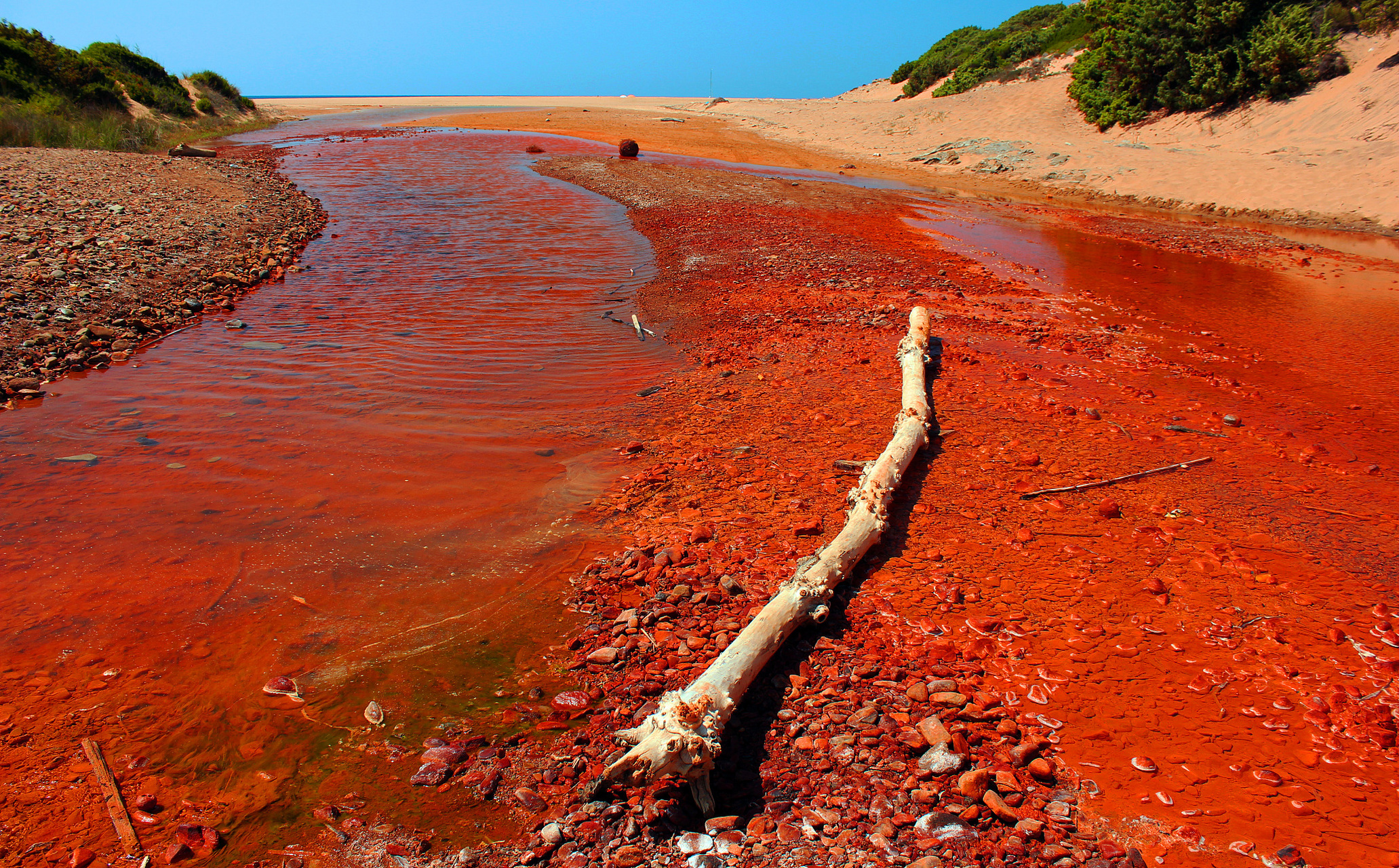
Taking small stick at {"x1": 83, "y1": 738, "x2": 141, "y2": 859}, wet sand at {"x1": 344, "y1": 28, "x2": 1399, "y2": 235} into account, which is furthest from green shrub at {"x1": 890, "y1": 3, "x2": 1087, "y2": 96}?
small stick at {"x1": 83, "y1": 738, "x2": 141, "y2": 859}

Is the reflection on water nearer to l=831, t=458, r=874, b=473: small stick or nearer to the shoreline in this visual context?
the shoreline

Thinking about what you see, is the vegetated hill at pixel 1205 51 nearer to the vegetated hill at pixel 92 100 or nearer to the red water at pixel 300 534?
the red water at pixel 300 534

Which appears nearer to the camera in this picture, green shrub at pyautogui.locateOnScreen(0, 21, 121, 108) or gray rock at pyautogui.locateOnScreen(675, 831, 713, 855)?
gray rock at pyautogui.locateOnScreen(675, 831, 713, 855)

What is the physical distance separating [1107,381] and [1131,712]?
443cm

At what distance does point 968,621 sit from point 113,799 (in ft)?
12.8

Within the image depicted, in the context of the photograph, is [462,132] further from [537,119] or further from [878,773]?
[878,773]

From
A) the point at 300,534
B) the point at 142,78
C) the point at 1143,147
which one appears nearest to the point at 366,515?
the point at 300,534

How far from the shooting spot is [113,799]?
2807 millimetres

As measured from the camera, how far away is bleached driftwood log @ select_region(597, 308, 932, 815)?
109 inches

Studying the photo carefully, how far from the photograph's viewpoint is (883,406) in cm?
614

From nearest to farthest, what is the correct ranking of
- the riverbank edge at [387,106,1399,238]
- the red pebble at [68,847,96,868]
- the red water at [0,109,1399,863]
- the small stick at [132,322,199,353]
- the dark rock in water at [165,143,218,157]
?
the red pebble at [68,847,96,868]
the red water at [0,109,1399,863]
the small stick at [132,322,199,353]
the riverbank edge at [387,106,1399,238]
the dark rock in water at [165,143,218,157]

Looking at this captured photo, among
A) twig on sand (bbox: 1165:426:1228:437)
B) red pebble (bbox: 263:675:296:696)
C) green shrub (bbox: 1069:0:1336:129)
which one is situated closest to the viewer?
red pebble (bbox: 263:675:296:696)

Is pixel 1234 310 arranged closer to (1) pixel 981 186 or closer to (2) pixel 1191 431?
(2) pixel 1191 431

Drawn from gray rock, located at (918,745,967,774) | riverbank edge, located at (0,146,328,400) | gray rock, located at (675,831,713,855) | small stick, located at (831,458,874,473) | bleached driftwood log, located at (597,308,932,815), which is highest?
riverbank edge, located at (0,146,328,400)
